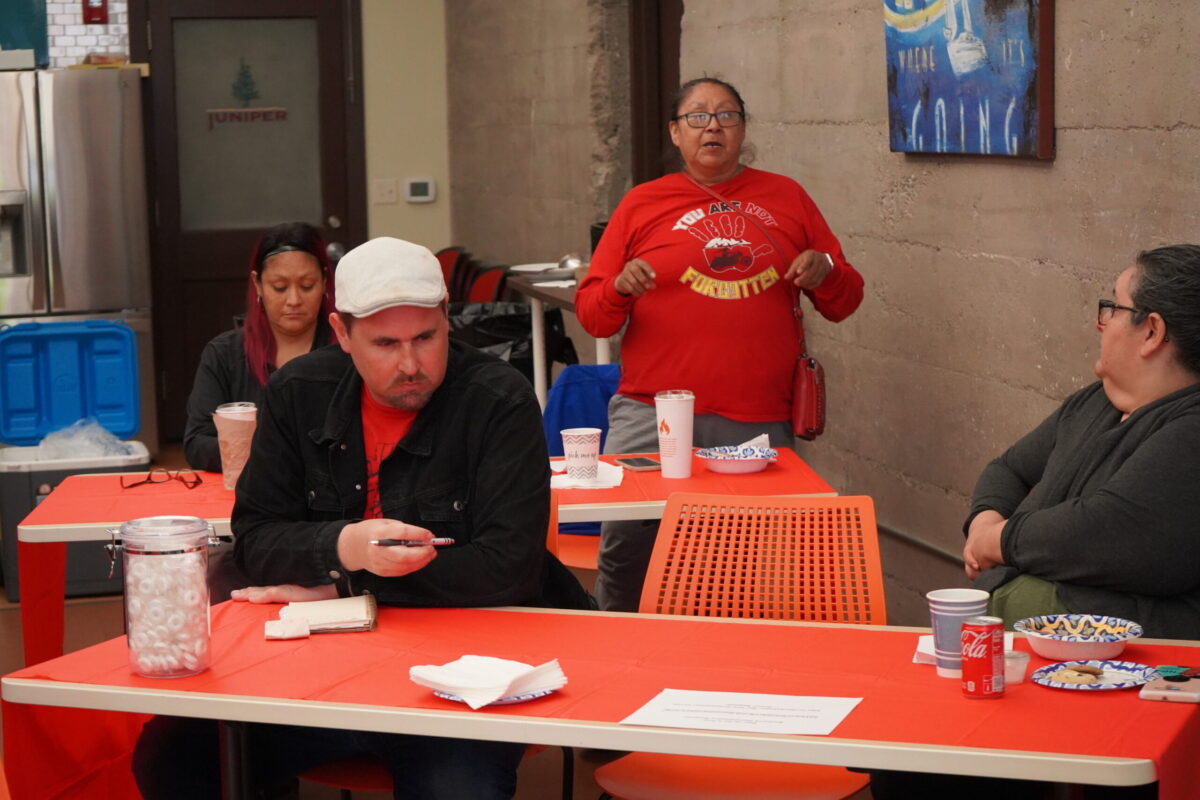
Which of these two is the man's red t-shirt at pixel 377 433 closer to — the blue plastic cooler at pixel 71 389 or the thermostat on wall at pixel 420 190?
the blue plastic cooler at pixel 71 389

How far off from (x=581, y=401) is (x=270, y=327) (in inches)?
36.5

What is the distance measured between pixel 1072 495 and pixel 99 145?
636 cm

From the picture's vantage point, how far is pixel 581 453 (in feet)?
11.3

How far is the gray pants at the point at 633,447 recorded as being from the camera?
3.88m

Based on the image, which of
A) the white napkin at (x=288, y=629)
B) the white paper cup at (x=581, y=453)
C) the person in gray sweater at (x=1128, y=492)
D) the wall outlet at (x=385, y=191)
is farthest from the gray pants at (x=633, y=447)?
the wall outlet at (x=385, y=191)

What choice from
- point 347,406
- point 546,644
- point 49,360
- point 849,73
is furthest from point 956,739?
point 49,360

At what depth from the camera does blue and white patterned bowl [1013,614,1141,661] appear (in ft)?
7.01

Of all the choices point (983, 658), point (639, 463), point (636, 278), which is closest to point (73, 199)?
point (636, 278)

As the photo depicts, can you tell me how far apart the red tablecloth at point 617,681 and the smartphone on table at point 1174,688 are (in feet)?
0.07

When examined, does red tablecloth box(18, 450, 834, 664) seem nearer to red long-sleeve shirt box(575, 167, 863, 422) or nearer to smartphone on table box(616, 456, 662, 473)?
smartphone on table box(616, 456, 662, 473)

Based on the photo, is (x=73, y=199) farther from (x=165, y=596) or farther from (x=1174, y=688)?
(x=1174, y=688)

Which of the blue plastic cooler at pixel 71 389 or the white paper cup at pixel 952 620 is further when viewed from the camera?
the blue plastic cooler at pixel 71 389

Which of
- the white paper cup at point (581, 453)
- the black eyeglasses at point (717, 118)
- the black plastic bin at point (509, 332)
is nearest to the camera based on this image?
the white paper cup at point (581, 453)

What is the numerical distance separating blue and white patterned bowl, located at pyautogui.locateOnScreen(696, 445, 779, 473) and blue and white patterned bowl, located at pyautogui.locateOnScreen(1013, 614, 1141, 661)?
1.31m
